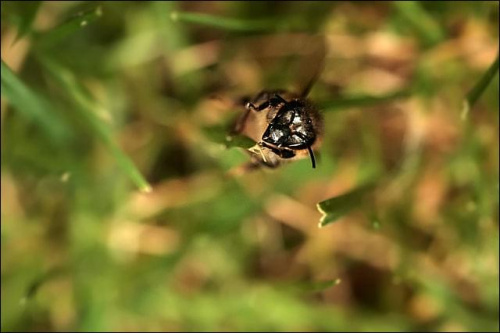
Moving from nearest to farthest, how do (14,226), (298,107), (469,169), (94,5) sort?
(298,107), (94,5), (469,169), (14,226)

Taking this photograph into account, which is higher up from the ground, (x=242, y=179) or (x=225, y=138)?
(x=242, y=179)

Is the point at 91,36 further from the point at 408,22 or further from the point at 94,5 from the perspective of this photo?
the point at 408,22

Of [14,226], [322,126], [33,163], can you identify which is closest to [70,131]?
[33,163]

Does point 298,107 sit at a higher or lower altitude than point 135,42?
lower

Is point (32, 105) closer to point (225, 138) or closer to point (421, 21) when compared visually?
point (225, 138)

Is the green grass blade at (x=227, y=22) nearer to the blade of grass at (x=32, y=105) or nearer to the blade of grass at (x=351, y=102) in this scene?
the blade of grass at (x=351, y=102)

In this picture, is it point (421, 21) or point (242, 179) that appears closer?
point (421, 21)

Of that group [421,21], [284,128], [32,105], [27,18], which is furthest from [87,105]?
[421,21]
